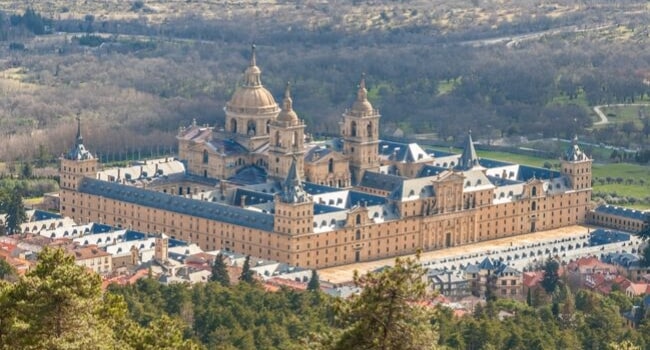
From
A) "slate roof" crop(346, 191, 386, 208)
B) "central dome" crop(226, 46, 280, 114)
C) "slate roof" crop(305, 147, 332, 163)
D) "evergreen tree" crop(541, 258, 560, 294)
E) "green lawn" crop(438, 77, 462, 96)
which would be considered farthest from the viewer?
"green lawn" crop(438, 77, 462, 96)

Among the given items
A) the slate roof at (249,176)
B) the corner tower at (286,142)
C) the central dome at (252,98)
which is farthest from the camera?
the central dome at (252,98)

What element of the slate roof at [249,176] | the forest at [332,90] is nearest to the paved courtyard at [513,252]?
the slate roof at [249,176]

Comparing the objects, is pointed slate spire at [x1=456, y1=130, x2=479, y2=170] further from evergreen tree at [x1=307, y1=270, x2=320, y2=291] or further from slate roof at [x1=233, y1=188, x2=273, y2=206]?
evergreen tree at [x1=307, y1=270, x2=320, y2=291]

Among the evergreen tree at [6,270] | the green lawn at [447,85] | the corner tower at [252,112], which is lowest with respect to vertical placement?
the green lawn at [447,85]

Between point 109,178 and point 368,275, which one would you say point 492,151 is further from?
point 368,275

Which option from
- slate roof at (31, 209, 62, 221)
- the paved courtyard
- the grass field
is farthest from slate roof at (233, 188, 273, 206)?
the grass field

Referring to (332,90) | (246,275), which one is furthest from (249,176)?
(332,90)

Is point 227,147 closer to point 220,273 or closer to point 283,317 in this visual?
point 220,273

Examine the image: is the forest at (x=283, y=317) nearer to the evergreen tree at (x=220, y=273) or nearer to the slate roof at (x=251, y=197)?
the evergreen tree at (x=220, y=273)
